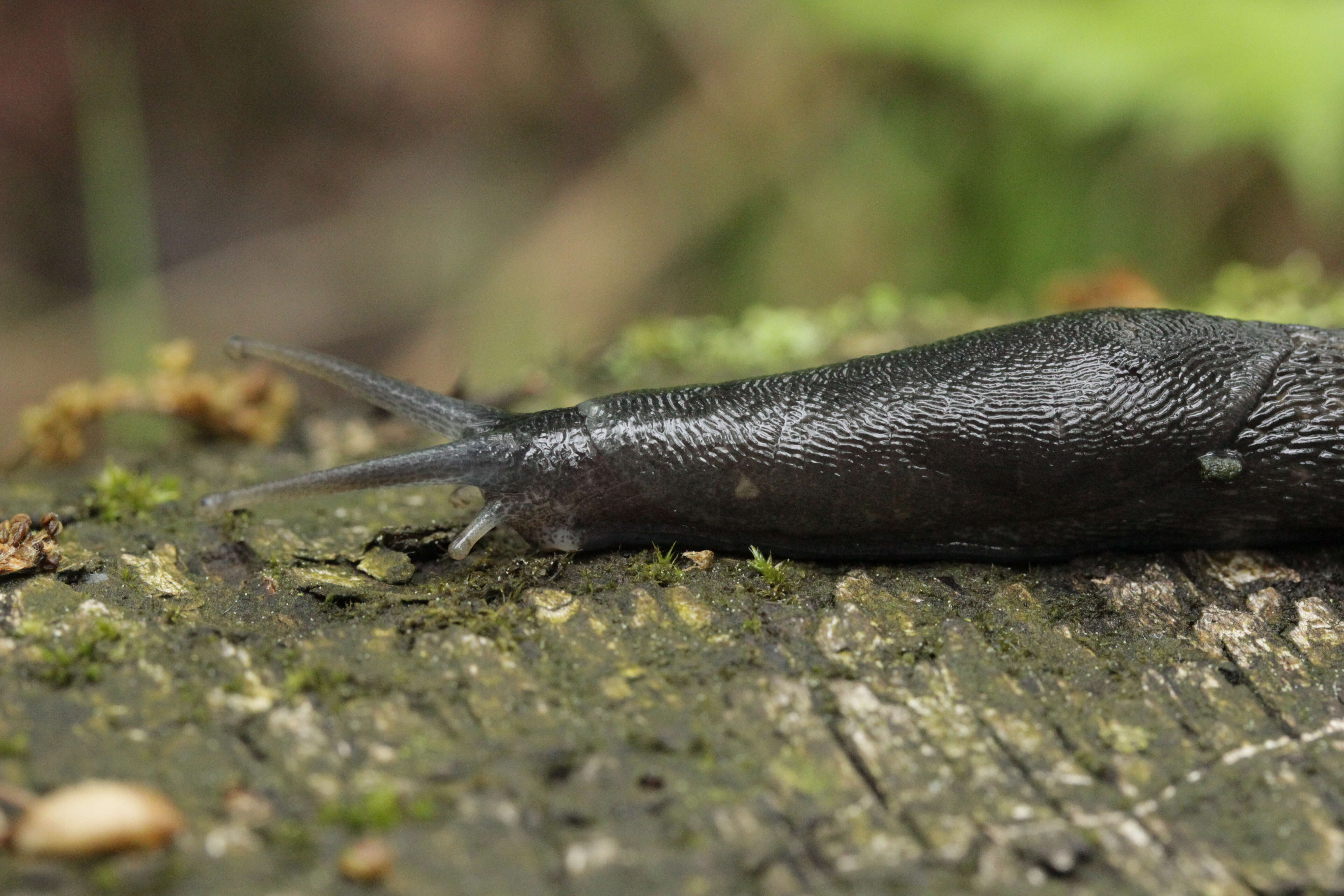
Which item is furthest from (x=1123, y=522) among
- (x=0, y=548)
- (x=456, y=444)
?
(x=0, y=548)

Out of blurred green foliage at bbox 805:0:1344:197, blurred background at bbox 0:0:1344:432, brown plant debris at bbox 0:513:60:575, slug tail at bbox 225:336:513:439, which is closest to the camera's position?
brown plant debris at bbox 0:513:60:575

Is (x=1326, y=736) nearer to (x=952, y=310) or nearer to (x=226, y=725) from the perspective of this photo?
(x=226, y=725)

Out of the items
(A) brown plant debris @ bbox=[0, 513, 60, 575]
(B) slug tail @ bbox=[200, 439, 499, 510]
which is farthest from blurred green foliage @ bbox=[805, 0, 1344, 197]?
(A) brown plant debris @ bbox=[0, 513, 60, 575]

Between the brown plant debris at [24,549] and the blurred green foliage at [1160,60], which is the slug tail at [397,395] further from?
the blurred green foliage at [1160,60]

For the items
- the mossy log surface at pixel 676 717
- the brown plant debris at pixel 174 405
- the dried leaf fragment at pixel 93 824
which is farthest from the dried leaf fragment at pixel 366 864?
the brown plant debris at pixel 174 405

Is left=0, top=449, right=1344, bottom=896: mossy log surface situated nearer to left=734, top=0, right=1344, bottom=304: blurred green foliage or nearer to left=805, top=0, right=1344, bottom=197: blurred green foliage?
left=805, top=0, right=1344, bottom=197: blurred green foliage

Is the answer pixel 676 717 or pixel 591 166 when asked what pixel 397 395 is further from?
pixel 591 166

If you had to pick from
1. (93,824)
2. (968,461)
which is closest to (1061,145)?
(968,461)
